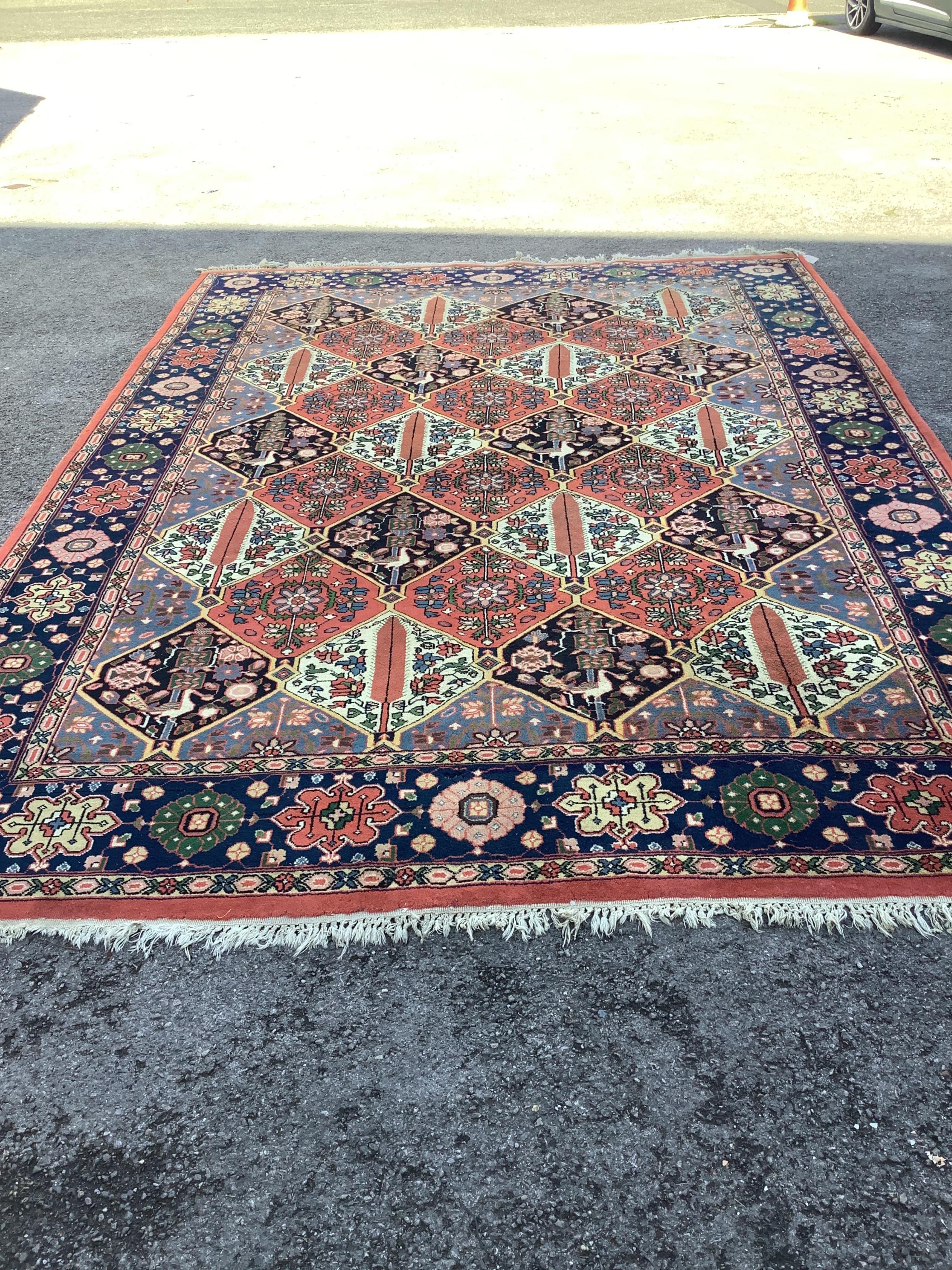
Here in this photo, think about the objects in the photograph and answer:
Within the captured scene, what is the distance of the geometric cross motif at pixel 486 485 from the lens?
3.51 meters

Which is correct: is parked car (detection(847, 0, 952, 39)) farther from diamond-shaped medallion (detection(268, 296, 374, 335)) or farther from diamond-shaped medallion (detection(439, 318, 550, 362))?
diamond-shaped medallion (detection(268, 296, 374, 335))

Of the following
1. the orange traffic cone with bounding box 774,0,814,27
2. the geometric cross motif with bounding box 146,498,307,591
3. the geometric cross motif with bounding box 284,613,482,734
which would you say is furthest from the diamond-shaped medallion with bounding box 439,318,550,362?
the orange traffic cone with bounding box 774,0,814,27

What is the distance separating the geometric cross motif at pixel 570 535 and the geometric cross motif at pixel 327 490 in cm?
48

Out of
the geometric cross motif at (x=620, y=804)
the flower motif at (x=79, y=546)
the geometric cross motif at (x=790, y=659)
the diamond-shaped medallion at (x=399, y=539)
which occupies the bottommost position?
the flower motif at (x=79, y=546)

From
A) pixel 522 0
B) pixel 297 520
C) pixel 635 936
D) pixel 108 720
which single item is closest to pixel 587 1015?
pixel 635 936

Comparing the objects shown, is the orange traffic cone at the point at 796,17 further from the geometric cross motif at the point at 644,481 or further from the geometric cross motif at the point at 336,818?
the geometric cross motif at the point at 336,818

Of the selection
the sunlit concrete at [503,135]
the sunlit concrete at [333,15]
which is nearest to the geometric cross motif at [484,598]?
the sunlit concrete at [503,135]

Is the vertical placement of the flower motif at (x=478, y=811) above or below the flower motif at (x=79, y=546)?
above

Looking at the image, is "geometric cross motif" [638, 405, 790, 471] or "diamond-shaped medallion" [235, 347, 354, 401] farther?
"diamond-shaped medallion" [235, 347, 354, 401]

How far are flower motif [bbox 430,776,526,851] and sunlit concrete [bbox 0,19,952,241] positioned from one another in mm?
4147

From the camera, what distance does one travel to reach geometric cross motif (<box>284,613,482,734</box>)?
2.68 meters

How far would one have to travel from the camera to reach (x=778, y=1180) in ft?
5.69

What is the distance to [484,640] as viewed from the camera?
2.91 meters

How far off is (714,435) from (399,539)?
1.27 m
